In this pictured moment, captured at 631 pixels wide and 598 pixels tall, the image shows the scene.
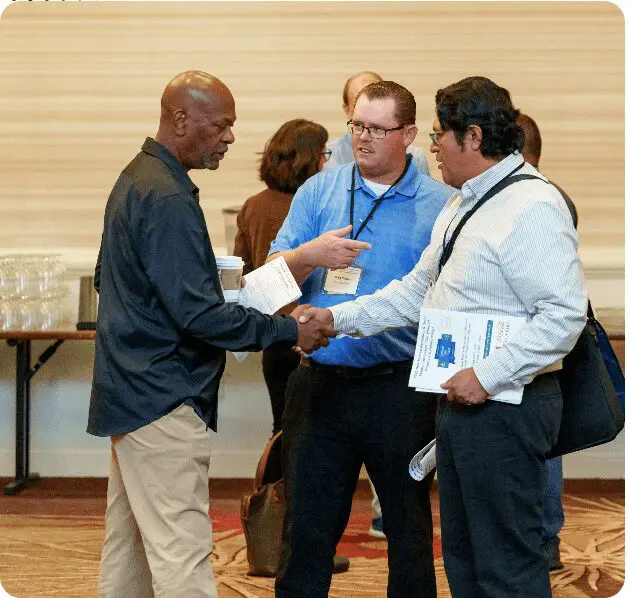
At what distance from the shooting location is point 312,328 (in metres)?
3.19

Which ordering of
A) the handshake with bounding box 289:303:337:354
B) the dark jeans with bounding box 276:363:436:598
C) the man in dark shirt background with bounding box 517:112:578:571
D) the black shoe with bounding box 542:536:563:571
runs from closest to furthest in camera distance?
the handshake with bounding box 289:303:337:354
the dark jeans with bounding box 276:363:436:598
the man in dark shirt background with bounding box 517:112:578:571
the black shoe with bounding box 542:536:563:571

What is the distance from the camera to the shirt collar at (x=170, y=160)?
9.62ft

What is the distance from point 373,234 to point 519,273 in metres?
0.77

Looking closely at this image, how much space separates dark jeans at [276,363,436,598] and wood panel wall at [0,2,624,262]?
295 centimetres

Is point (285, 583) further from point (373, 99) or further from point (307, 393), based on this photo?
point (373, 99)

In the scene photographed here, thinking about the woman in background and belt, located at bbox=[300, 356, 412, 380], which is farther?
the woman in background

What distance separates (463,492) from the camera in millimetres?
A: 2822

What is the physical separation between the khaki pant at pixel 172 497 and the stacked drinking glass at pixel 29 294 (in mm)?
3040

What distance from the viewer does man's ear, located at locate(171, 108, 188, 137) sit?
2965 millimetres

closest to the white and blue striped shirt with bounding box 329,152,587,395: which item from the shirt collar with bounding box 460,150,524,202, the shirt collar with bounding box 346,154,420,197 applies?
the shirt collar with bounding box 460,150,524,202

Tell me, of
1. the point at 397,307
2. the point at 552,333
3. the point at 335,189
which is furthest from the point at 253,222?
the point at 552,333

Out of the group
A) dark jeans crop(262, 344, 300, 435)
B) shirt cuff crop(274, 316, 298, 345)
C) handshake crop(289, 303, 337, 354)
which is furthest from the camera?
dark jeans crop(262, 344, 300, 435)

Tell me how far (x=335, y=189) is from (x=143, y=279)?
87 cm

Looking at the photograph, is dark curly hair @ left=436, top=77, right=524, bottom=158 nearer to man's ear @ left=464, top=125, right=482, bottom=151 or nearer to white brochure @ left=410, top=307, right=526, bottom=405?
man's ear @ left=464, top=125, right=482, bottom=151
